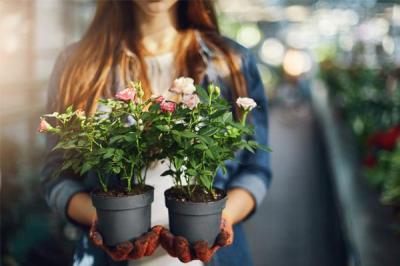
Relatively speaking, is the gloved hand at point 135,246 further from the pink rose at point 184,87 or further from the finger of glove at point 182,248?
the pink rose at point 184,87

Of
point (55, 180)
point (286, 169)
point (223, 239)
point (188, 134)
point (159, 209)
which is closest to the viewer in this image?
point (188, 134)

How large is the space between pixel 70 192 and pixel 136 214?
1.30 feet

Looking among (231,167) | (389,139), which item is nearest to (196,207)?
(231,167)

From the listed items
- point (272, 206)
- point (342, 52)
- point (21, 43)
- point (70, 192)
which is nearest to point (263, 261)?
point (70, 192)

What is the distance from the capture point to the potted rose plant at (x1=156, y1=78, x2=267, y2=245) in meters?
1.35

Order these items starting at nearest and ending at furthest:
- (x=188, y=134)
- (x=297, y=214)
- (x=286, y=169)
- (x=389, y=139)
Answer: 1. (x=188, y=134)
2. (x=389, y=139)
3. (x=297, y=214)
4. (x=286, y=169)

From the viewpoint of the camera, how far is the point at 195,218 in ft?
4.49

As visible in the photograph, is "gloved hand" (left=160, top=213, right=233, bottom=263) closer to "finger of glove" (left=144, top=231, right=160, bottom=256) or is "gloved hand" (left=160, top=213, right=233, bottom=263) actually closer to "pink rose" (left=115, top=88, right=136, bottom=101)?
"finger of glove" (left=144, top=231, right=160, bottom=256)

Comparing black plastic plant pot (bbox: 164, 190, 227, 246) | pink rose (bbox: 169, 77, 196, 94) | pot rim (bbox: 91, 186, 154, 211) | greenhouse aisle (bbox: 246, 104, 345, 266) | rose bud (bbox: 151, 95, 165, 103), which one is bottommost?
greenhouse aisle (bbox: 246, 104, 345, 266)

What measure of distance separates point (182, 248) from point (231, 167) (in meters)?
0.48

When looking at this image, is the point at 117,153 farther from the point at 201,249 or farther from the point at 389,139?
the point at 389,139

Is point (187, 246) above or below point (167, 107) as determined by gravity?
below

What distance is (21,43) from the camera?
6.73 feet

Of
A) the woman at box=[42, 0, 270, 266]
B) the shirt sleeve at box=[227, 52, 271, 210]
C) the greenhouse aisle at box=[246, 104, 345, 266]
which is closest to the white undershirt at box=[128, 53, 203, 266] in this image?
the woman at box=[42, 0, 270, 266]
